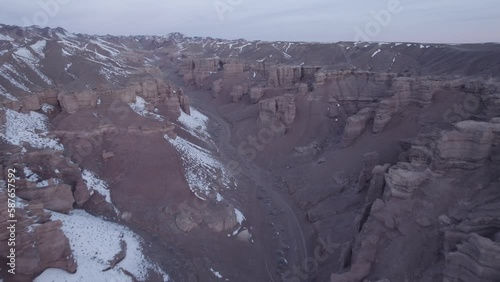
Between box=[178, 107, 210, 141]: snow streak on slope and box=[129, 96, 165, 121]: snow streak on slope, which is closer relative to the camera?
box=[129, 96, 165, 121]: snow streak on slope

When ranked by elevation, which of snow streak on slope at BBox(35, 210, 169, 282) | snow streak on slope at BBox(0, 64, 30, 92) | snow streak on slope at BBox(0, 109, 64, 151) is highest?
snow streak on slope at BBox(0, 64, 30, 92)

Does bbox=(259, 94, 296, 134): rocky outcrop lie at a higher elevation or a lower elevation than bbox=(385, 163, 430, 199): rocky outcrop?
lower

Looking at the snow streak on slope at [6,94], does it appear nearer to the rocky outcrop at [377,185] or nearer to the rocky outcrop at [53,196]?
the rocky outcrop at [53,196]

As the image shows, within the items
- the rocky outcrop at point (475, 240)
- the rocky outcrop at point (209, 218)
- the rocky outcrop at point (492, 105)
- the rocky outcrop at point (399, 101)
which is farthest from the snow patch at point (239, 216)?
the rocky outcrop at point (492, 105)

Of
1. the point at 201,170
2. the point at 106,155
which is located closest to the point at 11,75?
the point at 106,155

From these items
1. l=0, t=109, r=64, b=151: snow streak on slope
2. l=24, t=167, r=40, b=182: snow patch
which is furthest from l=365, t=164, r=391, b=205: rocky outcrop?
l=0, t=109, r=64, b=151: snow streak on slope

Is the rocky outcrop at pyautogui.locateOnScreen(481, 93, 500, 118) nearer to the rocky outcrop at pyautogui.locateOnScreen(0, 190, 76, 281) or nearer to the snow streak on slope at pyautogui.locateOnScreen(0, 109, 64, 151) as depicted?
the rocky outcrop at pyautogui.locateOnScreen(0, 190, 76, 281)

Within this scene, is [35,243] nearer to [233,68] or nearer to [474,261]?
[474,261]

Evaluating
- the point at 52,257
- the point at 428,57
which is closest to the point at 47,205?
the point at 52,257
